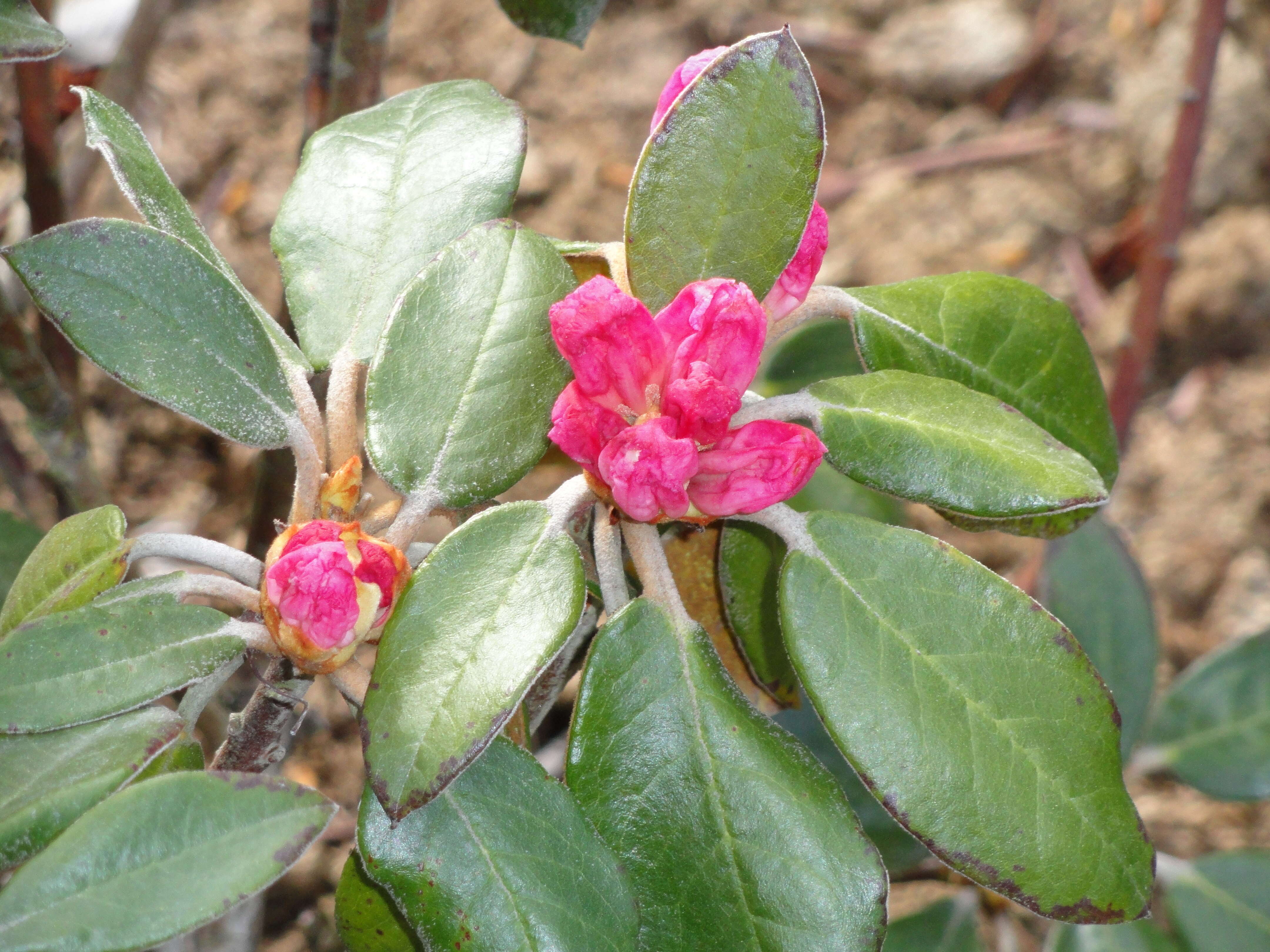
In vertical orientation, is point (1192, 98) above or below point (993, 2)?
above

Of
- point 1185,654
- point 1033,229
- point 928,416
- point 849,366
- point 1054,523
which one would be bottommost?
point 1185,654

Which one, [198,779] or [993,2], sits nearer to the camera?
[198,779]

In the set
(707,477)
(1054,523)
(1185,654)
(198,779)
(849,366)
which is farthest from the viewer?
(1185,654)

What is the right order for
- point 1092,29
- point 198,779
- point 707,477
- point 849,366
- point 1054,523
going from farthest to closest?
1. point 1092,29
2. point 849,366
3. point 1054,523
4. point 707,477
5. point 198,779

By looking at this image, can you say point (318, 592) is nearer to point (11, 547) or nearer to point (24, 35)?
point (24, 35)

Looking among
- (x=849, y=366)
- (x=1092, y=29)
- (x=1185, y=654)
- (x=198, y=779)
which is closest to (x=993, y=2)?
(x=1092, y=29)

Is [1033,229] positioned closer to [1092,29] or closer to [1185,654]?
[1092,29]

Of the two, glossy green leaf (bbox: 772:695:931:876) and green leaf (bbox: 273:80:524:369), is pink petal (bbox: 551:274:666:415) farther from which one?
glossy green leaf (bbox: 772:695:931:876)

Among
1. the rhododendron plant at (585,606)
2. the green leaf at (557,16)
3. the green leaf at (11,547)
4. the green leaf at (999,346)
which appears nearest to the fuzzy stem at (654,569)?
the rhododendron plant at (585,606)
